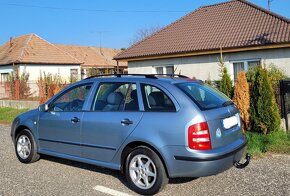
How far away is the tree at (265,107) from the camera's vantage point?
8414mm

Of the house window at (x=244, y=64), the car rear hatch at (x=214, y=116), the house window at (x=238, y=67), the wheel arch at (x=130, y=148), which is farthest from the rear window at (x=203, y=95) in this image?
the house window at (x=238, y=67)

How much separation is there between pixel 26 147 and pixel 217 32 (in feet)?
42.4

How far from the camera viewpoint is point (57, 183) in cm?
550

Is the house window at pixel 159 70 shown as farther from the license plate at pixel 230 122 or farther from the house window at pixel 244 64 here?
the license plate at pixel 230 122

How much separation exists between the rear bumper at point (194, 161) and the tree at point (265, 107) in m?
4.08

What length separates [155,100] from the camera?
16.6 feet

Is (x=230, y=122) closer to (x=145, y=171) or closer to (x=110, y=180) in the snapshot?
(x=145, y=171)

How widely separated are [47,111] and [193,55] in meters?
11.5

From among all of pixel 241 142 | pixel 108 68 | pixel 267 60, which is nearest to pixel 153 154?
pixel 241 142

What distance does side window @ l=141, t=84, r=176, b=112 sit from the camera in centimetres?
488

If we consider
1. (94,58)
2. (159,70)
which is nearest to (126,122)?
(159,70)

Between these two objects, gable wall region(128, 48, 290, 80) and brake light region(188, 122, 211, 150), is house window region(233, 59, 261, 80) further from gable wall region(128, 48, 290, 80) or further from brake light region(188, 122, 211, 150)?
brake light region(188, 122, 211, 150)

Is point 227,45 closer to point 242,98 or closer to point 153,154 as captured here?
point 242,98

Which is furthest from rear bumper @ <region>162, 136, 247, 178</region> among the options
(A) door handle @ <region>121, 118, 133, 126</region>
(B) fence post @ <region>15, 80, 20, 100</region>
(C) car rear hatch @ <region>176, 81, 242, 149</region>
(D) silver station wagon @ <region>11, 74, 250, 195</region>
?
(B) fence post @ <region>15, 80, 20, 100</region>
